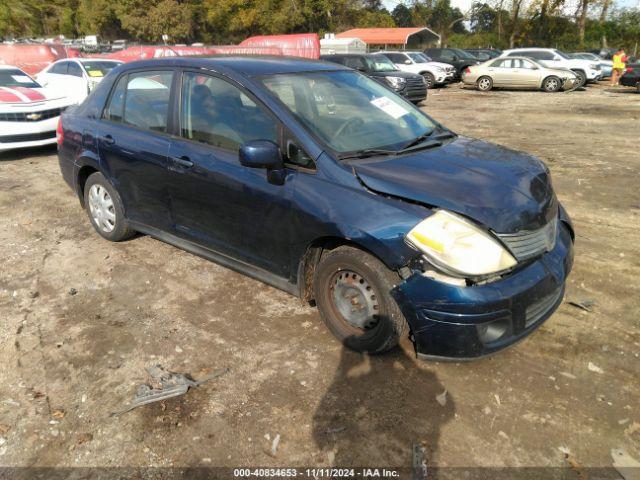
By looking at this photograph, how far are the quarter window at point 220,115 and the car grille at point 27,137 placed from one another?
6019 mm

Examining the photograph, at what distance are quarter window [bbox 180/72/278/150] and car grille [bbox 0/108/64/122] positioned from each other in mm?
6026

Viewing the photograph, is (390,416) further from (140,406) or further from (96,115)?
(96,115)

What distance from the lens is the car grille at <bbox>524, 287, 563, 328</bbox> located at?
9.15 ft

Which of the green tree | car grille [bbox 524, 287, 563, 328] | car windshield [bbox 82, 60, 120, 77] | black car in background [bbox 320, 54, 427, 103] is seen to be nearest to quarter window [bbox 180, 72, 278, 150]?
car grille [bbox 524, 287, 563, 328]

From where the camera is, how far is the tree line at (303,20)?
4425 centimetres

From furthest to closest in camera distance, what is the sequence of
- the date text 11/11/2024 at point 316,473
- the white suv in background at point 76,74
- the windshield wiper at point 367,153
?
the white suv in background at point 76,74 < the windshield wiper at point 367,153 < the date text 11/11/2024 at point 316,473

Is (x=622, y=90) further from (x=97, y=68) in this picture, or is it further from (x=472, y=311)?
(x=472, y=311)

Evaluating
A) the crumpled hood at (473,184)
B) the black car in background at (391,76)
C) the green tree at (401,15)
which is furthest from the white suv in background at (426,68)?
the green tree at (401,15)

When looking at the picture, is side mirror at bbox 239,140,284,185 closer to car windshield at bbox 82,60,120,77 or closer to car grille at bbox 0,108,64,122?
car grille at bbox 0,108,64,122

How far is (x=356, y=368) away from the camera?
3041mm

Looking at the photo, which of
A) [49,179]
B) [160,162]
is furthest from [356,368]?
[49,179]

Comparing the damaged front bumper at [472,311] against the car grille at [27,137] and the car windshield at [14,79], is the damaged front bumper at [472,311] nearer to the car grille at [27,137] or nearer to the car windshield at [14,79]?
the car grille at [27,137]

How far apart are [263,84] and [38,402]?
7.95ft

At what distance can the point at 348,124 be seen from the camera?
11.4ft
